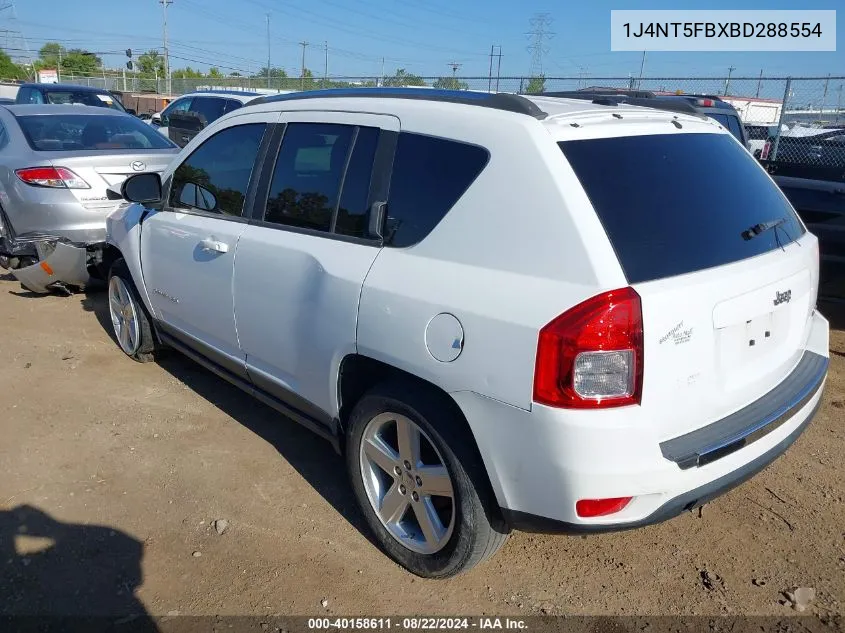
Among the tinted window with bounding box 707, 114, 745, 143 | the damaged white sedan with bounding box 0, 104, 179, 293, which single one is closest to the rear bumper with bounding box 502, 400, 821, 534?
the damaged white sedan with bounding box 0, 104, 179, 293

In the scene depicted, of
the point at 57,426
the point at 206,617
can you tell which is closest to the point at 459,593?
the point at 206,617

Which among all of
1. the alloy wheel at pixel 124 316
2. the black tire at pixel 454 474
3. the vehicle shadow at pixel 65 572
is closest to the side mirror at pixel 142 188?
the alloy wheel at pixel 124 316

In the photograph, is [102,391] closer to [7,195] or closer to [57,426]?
[57,426]

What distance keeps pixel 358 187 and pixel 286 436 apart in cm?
176

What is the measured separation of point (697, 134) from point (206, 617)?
107 inches

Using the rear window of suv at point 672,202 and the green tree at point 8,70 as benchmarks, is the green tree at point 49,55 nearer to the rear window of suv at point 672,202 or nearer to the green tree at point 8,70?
the green tree at point 8,70

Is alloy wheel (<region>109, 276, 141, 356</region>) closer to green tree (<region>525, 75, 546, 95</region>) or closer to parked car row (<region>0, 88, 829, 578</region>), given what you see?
parked car row (<region>0, 88, 829, 578</region>)

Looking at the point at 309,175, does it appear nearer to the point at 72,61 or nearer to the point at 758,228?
the point at 758,228

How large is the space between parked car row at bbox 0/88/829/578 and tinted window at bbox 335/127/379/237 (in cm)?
1

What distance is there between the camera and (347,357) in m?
2.81

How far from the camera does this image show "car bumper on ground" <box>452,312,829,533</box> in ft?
6.89

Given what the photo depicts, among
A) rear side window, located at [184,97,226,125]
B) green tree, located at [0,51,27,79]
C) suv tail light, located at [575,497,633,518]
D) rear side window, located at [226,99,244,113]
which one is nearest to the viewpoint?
suv tail light, located at [575,497,633,518]

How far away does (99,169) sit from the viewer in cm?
605

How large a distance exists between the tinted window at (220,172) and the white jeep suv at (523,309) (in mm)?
274
